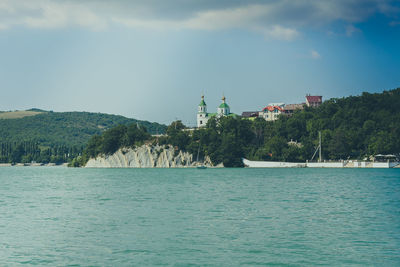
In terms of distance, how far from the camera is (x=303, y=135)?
156250mm

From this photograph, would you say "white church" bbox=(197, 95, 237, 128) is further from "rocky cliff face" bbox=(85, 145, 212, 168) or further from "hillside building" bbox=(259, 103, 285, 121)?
"rocky cliff face" bbox=(85, 145, 212, 168)

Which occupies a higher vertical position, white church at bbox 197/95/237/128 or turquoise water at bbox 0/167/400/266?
white church at bbox 197/95/237/128

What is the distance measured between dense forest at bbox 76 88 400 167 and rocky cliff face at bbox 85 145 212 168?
2.40m

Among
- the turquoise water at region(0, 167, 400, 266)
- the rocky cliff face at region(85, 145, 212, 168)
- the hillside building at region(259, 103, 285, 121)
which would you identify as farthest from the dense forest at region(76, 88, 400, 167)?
the turquoise water at region(0, 167, 400, 266)

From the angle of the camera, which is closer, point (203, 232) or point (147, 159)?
point (203, 232)

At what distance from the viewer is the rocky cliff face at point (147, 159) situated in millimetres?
161875

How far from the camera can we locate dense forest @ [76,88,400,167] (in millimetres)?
136750

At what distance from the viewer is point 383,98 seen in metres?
155

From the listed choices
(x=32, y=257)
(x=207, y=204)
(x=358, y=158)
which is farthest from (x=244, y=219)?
(x=358, y=158)

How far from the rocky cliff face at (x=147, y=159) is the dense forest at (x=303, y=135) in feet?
7.87

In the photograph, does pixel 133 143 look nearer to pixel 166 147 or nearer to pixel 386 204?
pixel 166 147

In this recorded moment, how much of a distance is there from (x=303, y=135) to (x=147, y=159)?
4946 centimetres

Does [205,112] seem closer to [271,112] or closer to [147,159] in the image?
[271,112]

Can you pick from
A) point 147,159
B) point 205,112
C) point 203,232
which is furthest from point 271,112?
point 203,232
